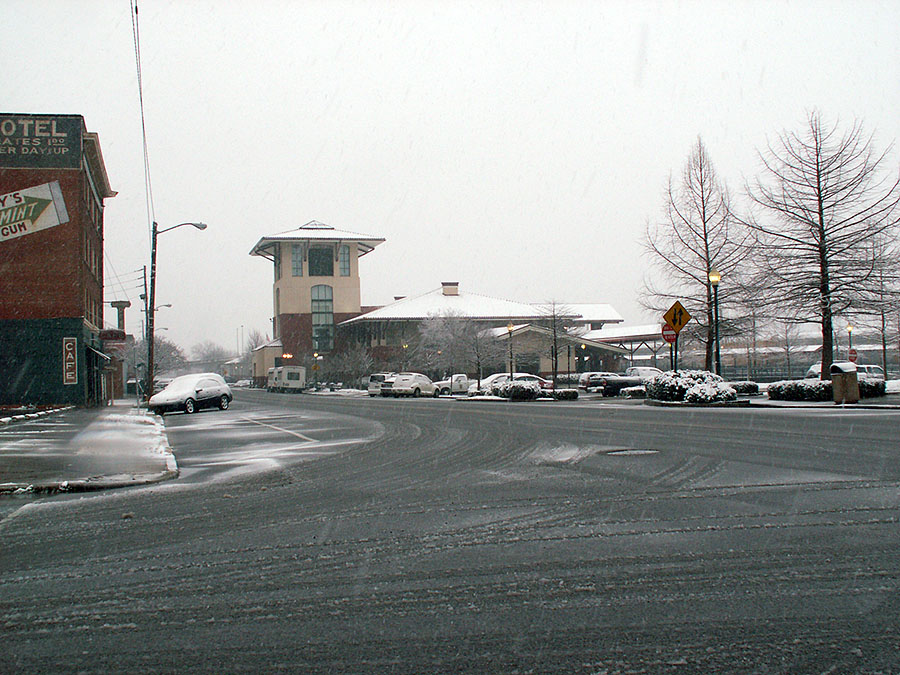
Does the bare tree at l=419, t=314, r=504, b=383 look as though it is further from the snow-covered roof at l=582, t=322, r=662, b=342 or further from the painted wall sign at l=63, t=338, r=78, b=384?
the painted wall sign at l=63, t=338, r=78, b=384

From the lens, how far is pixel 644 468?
994 cm

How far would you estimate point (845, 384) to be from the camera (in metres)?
24.5

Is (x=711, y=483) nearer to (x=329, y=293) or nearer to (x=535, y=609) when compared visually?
(x=535, y=609)

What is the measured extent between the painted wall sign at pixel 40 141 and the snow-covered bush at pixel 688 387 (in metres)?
26.7

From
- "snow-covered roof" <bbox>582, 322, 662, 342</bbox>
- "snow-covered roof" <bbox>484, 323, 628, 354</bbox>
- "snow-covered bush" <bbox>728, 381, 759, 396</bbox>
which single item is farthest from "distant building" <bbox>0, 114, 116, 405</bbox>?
"snow-covered roof" <bbox>582, 322, 662, 342</bbox>

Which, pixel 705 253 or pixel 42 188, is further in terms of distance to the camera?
pixel 705 253

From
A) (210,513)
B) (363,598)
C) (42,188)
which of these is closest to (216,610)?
(363,598)

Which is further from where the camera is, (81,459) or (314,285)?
(314,285)

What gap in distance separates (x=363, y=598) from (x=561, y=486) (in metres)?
4.46

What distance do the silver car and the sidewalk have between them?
34.5 ft

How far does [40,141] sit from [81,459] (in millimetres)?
27155

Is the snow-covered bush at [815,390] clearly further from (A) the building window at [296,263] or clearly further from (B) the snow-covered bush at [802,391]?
(A) the building window at [296,263]

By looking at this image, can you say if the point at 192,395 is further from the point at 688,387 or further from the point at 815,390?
the point at 815,390

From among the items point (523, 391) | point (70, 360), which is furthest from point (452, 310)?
point (70, 360)
